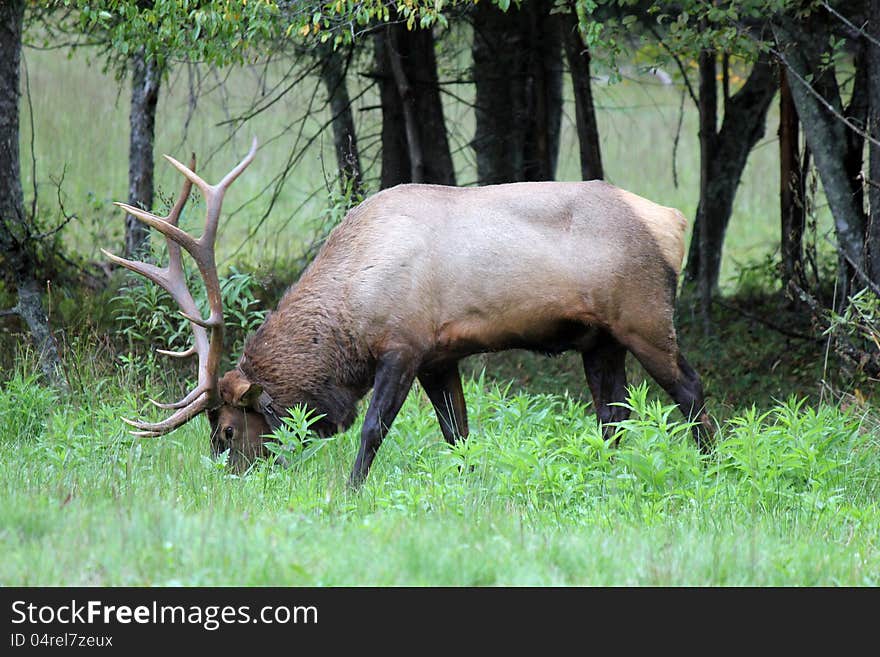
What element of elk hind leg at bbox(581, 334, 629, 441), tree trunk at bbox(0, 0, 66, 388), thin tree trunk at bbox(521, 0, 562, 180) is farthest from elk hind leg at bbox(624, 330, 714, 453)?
thin tree trunk at bbox(521, 0, 562, 180)

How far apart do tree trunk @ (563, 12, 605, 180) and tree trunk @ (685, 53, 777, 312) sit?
3.67ft

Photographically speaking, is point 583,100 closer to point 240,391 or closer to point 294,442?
point 240,391

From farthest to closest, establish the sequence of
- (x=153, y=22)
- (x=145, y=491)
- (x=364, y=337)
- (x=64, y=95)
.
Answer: (x=64, y=95) < (x=153, y=22) < (x=364, y=337) < (x=145, y=491)

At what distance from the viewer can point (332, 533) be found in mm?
4586

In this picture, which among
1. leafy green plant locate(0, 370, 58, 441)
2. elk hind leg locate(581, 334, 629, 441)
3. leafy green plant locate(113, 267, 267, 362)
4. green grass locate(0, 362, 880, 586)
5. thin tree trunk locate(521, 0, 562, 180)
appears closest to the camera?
green grass locate(0, 362, 880, 586)

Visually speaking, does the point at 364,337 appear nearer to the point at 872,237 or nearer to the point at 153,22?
the point at 153,22

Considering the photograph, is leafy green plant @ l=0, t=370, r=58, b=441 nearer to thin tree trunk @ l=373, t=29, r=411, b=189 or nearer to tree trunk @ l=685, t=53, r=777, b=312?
thin tree trunk @ l=373, t=29, r=411, b=189

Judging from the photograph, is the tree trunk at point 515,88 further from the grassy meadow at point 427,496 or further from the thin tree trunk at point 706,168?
the grassy meadow at point 427,496

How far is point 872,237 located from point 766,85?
427 centimetres

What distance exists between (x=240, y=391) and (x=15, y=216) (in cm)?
377

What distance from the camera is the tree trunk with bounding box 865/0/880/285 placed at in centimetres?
788

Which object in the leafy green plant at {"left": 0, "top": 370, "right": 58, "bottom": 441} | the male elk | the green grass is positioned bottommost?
the leafy green plant at {"left": 0, "top": 370, "right": 58, "bottom": 441}

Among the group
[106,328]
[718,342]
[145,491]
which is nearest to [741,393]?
[718,342]

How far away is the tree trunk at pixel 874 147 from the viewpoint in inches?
310
